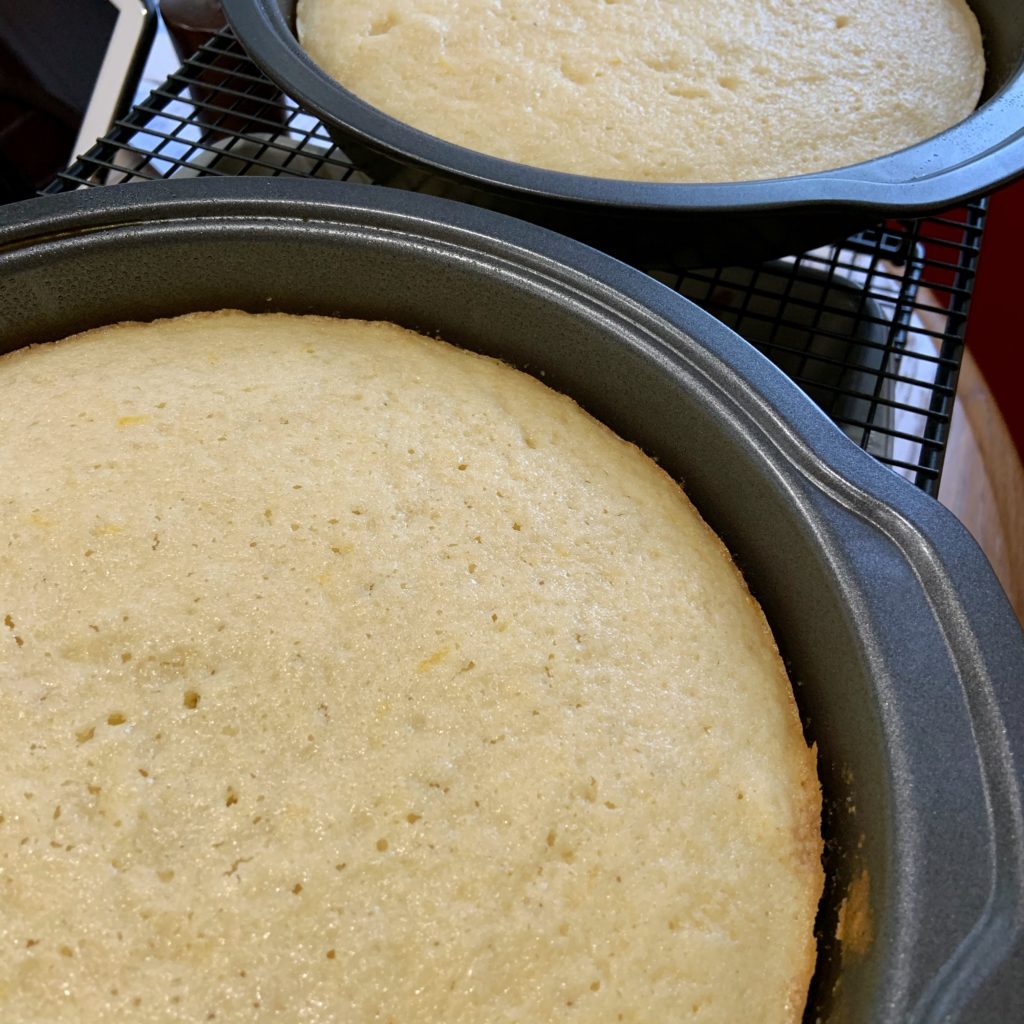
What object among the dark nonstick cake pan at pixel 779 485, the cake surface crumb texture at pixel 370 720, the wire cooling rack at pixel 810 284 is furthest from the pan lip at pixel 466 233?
the wire cooling rack at pixel 810 284

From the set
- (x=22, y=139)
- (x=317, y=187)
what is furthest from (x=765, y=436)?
(x=22, y=139)

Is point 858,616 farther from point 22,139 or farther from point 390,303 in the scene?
point 22,139

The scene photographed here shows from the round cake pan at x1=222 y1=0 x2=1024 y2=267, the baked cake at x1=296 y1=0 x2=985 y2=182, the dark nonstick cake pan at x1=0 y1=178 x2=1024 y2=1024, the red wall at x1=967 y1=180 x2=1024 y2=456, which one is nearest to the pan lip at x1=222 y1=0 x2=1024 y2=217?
the round cake pan at x1=222 y1=0 x2=1024 y2=267

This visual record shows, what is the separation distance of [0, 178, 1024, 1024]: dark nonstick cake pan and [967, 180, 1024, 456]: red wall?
4.94ft

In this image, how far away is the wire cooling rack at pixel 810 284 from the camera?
119 centimetres

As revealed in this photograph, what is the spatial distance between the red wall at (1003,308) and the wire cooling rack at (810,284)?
20.6 inches

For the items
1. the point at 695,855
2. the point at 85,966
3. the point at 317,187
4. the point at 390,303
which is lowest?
the point at 695,855

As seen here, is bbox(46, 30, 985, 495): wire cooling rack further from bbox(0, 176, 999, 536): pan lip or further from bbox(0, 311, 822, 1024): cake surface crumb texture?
bbox(0, 311, 822, 1024): cake surface crumb texture

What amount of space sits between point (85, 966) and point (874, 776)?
1.97 ft

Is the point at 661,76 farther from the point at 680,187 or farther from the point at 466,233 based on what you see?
the point at 466,233

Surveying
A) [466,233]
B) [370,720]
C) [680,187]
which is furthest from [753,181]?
[370,720]

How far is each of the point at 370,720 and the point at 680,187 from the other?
2.25ft

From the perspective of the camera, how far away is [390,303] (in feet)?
3.58

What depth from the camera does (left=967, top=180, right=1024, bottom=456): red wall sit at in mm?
2152
